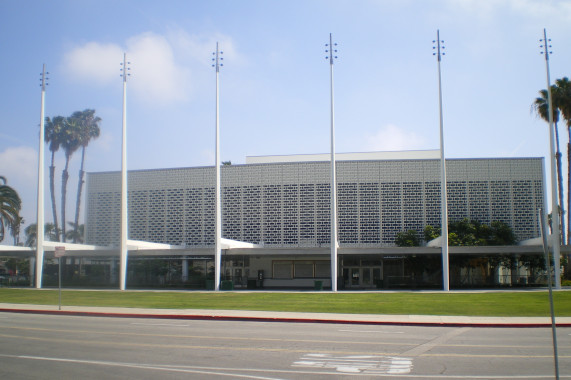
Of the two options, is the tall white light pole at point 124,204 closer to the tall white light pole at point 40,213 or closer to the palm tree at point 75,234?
the tall white light pole at point 40,213

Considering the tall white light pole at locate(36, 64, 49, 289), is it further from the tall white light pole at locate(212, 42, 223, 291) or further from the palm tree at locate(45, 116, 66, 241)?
the palm tree at locate(45, 116, 66, 241)

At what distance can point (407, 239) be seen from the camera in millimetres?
48938

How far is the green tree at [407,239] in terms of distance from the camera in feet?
160

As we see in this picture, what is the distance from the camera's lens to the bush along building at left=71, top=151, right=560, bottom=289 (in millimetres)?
47500

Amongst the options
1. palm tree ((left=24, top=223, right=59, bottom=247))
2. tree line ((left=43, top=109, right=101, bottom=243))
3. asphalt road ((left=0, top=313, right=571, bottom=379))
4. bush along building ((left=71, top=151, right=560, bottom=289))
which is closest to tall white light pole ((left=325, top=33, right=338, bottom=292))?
bush along building ((left=71, top=151, right=560, bottom=289))

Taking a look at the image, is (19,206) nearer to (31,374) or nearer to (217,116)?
(217,116)

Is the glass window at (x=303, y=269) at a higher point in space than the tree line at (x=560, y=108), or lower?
lower

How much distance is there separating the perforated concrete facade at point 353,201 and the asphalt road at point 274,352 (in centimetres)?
3311

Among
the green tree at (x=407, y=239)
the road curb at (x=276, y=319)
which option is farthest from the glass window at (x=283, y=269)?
the road curb at (x=276, y=319)

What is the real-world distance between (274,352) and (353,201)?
130 feet

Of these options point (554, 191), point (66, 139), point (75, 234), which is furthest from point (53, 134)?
point (554, 191)

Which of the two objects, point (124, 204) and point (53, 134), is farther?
point (53, 134)

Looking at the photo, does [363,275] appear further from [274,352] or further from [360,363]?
[360,363]

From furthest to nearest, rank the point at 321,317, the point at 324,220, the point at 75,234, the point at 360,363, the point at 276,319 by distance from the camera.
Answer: the point at 75,234
the point at 324,220
the point at 321,317
the point at 276,319
the point at 360,363
